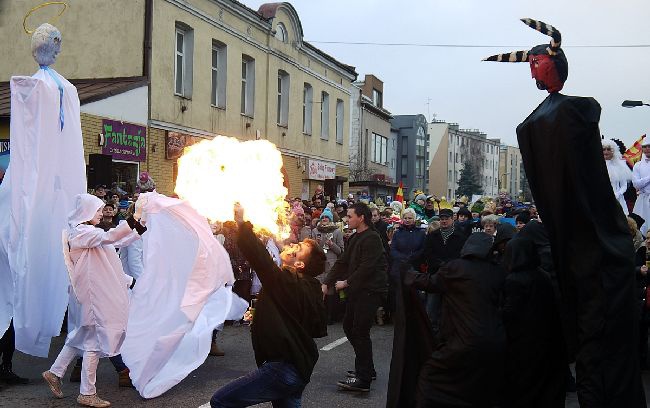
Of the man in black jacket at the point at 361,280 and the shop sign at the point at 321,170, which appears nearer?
the man in black jacket at the point at 361,280

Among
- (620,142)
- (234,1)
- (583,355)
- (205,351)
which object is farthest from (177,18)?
(583,355)

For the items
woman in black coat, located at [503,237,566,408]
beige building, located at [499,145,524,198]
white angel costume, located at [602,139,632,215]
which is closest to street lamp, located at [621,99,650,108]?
white angel costume, located at [602,139,632,215]

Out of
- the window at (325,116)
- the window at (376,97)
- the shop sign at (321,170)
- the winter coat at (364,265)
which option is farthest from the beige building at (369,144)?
the winter coat at (364,265)

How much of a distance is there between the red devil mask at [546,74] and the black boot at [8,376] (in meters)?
5.99

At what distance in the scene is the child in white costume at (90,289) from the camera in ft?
21.5

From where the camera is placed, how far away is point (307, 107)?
27391mm

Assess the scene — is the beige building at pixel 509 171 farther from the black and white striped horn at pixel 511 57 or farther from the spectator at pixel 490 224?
the black and white striped horn at pixel 511 57

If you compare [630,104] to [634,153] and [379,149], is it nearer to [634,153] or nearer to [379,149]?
[634,153]

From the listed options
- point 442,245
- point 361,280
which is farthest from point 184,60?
point 361,280

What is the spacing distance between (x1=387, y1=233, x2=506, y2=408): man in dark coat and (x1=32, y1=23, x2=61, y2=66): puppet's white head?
5.46 meters

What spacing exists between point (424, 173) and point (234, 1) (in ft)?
139

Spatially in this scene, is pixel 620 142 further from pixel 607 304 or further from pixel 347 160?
pixel 347 160

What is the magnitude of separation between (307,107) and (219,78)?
6.77m

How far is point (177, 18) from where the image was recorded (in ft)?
60.5
